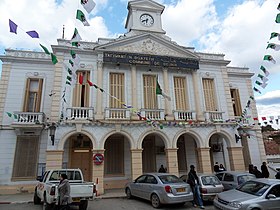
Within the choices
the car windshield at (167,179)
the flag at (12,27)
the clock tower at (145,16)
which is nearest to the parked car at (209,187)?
the car windshield at (167,179)

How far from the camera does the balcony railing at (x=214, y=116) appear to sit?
14.6 meters

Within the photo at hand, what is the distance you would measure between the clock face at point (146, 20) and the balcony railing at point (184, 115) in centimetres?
788

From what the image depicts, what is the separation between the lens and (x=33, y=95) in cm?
1472

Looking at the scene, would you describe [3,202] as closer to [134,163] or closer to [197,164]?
[134,163]

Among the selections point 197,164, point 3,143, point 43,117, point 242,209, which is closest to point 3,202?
point 3,143

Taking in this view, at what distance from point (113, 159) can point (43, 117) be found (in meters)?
5.55

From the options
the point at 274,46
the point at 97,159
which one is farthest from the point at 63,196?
the point at 274,46

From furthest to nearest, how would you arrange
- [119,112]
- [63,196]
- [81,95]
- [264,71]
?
[81,95], [119,112], [264,71], [63,196]

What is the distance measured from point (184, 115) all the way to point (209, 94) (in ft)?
10.8

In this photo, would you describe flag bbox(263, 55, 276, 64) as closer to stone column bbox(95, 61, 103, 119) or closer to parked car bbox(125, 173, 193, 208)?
parked car bbox(125, 173, 193, 208)

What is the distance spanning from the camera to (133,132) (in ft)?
42.6

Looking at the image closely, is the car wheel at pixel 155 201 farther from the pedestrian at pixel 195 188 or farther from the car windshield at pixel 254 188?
the car windshield at pixel 254 188

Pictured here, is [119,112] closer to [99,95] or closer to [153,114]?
[99,95]

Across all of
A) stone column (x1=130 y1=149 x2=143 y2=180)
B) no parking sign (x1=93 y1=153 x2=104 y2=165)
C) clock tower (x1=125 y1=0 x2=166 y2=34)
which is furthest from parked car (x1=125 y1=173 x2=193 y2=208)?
clock tower (x1=125 y1=0 x2=166 y2=34)
